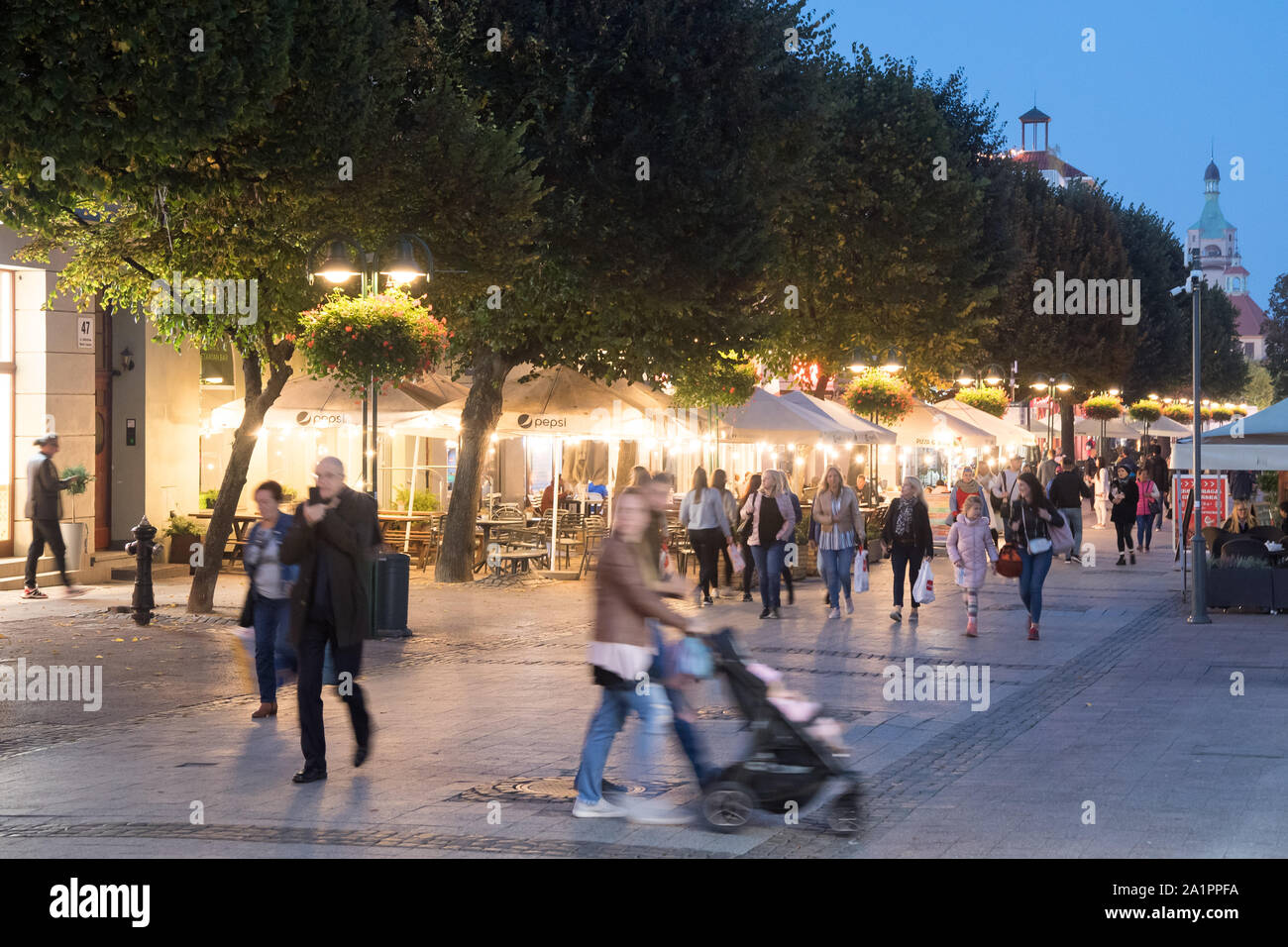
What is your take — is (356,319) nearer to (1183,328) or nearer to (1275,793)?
(1275,793)

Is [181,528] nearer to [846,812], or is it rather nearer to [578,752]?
[578,752]

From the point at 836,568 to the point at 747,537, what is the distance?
1483 millimetres

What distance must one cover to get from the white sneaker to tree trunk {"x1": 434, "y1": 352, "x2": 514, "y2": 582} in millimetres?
14713

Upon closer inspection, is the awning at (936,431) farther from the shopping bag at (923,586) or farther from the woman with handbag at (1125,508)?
the shopping bag at (923,586)

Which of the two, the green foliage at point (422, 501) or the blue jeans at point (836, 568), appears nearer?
the blue jeans at point (836, 568)

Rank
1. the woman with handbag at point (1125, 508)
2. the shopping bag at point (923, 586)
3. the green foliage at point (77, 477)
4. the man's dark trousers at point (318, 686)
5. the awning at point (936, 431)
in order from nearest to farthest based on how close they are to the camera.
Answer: the man's dark trousers at point (318, 686)
the shopping bag at point (923, 586)
the green foliage at point (77, 477)
the woman with handbag at point (1125, 508)
the awning at point (936, 431)

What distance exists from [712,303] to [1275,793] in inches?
560

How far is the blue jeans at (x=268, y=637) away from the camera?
10375 mm

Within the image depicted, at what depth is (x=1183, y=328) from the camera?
56.4 meters

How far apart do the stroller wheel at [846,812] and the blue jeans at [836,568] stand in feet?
33.8

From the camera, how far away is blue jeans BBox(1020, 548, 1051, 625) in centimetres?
1586

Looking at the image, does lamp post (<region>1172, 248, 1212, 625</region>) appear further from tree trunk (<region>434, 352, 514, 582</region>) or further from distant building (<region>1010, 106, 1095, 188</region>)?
distant building (<region>1010, 106, 1095, 188</region>)

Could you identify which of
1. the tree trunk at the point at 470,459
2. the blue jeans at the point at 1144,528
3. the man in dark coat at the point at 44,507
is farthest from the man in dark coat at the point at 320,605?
the blue jeans at the point at 1144,528

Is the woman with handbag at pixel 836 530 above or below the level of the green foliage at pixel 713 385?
below
